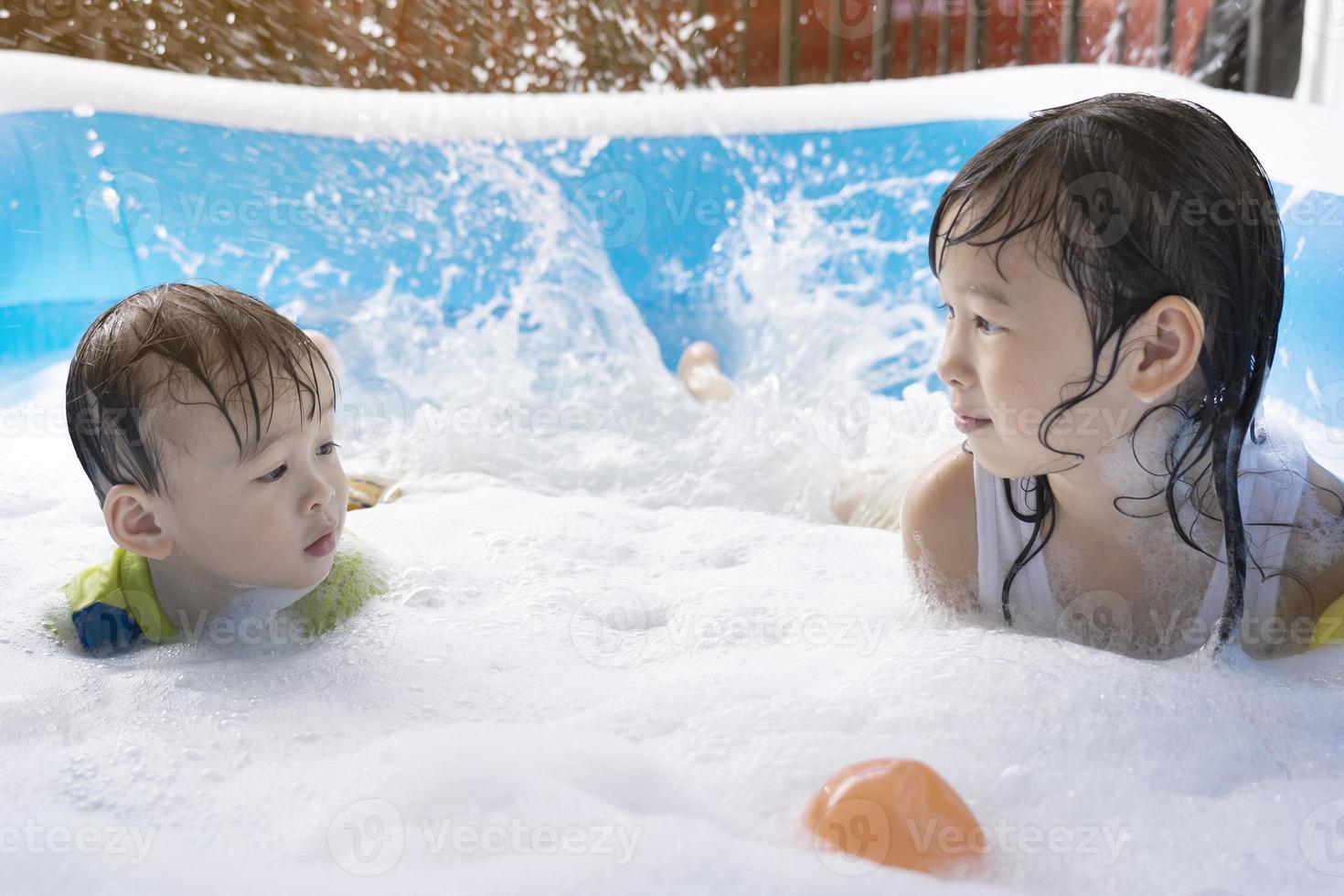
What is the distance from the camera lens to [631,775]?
104 cm

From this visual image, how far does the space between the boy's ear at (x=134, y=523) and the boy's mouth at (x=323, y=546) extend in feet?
0.49

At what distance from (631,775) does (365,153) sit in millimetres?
2276

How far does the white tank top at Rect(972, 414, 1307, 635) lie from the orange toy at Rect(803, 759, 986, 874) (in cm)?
44

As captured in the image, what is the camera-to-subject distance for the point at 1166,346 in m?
1.14

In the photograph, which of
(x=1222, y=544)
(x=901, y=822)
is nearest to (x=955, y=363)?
(x=1222, y=544)

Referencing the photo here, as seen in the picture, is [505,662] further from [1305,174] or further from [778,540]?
[1305,174]

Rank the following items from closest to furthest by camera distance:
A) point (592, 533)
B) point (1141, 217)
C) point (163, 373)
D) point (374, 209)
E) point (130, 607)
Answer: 1. point (1141, 217)
2. point (163, 373)
3. point (130, 607)
4. point (592, 533)
5. point (374, 209)

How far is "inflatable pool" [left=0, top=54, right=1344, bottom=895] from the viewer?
978 millimetres

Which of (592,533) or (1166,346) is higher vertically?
(1166,346)

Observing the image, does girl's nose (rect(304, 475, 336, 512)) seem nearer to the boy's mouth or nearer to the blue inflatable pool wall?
Answer: the boy's mouth

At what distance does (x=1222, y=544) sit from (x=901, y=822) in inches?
22.3

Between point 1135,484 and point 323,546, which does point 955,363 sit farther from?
point 323,546

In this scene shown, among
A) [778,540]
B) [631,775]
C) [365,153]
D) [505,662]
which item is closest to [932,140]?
[365,153]

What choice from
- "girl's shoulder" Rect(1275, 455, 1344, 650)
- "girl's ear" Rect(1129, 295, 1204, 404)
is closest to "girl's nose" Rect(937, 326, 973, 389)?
"girl's ear" Rect(1129, 295, 1204, 404)
